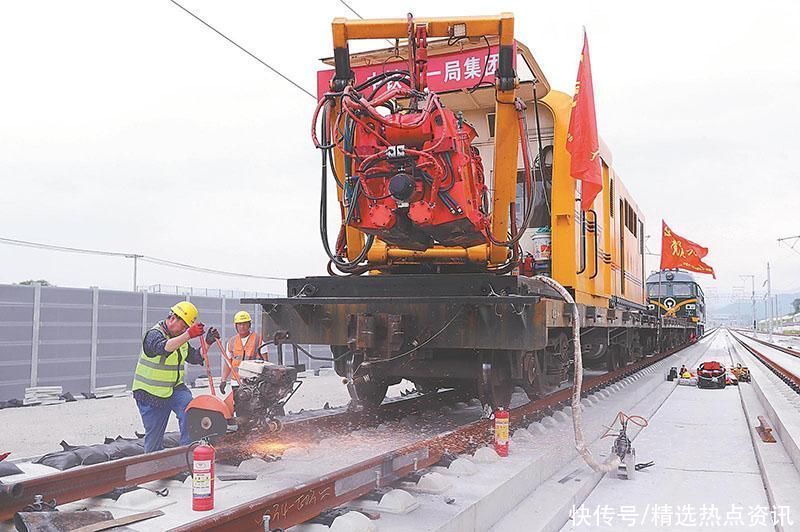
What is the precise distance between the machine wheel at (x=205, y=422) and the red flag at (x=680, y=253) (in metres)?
21.2

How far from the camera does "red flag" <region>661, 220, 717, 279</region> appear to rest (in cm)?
2384

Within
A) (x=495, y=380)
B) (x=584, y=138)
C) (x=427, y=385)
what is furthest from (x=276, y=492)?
(x=427, y=385)

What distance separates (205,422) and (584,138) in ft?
13.0

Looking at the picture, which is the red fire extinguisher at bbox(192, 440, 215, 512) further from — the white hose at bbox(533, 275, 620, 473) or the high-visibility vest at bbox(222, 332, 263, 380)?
the high-visibility vest at bbox(222, 332, 263, 380)

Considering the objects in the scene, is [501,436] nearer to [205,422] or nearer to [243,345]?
[205,422]

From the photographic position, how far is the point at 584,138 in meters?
6.14

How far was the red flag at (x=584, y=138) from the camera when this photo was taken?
6141 mm

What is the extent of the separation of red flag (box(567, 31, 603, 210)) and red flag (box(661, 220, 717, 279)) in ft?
60.9

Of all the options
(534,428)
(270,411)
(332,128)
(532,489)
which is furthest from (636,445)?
(332,128)

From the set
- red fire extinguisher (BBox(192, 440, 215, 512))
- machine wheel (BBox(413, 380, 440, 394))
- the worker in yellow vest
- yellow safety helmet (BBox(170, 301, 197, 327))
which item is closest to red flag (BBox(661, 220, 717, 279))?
machine wheel (BBox(413, 380, 440, 394))

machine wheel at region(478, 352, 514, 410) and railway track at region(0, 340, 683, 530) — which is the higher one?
machine wheel at region(478, 352, 514, 410)

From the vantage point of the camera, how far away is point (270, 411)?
5402mm

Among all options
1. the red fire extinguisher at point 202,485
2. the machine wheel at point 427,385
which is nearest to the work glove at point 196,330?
the red fire extinguisher at point 202,485

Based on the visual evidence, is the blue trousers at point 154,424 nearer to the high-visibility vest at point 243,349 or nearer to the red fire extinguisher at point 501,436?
the high-visibility vest at point 243,349
